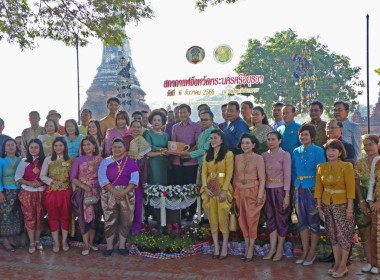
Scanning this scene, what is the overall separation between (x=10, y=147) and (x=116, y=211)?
1.99m

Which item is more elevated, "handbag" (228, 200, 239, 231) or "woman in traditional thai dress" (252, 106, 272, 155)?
"woman in traditional thai dress" (252, 106, 272, 155)

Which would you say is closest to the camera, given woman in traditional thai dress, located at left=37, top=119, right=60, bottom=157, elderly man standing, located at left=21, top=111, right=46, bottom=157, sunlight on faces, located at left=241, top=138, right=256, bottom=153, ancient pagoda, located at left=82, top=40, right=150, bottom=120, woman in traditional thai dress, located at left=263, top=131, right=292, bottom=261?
woman in traditional thai dress, located at left=263, top=131, right=292, bottom=261

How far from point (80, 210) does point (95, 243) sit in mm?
702

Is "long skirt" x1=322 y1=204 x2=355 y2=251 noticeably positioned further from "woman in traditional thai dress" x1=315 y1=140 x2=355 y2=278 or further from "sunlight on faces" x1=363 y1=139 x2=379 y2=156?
"sunlight on faces" x1=363 y1=139 x2=379 y2=156

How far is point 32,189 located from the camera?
562 centimetres

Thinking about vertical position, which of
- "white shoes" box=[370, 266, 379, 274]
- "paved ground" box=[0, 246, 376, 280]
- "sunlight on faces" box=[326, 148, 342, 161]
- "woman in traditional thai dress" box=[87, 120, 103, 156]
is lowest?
"paved ground" box=[0, 246, 376, 280]

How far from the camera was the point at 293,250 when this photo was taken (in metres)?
4.99

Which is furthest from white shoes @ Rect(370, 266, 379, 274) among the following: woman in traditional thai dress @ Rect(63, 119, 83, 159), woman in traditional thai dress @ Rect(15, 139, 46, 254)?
woman in traditional thai dress @ Rect(15, 139, 46, 254)

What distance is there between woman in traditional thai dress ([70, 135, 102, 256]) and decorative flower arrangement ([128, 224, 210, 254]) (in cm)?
67

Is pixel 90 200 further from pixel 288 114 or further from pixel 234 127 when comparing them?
pixel 288 114

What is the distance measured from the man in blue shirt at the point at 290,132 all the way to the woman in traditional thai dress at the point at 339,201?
0.96m

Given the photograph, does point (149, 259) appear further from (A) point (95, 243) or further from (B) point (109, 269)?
(A) point (95, 243)

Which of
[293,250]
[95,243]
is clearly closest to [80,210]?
[95,243]

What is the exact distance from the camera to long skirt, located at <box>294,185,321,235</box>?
4.61m
